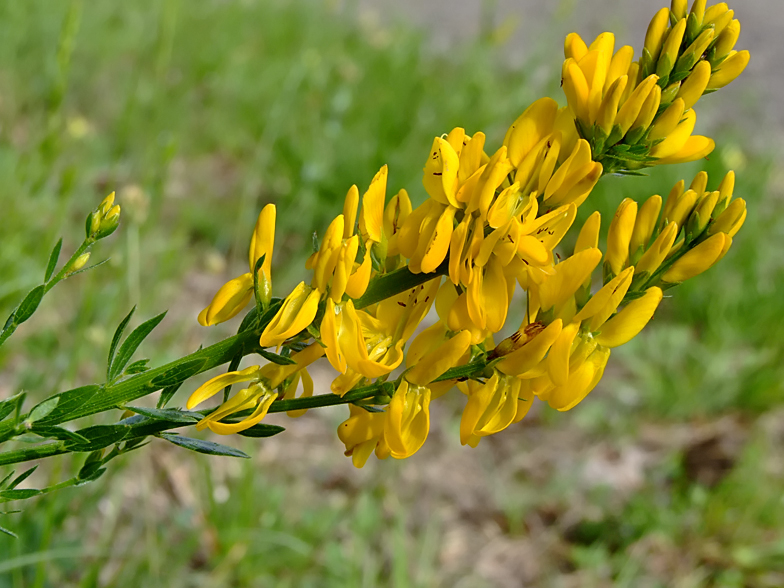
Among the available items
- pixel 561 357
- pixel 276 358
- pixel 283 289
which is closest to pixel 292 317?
pixel 276 358

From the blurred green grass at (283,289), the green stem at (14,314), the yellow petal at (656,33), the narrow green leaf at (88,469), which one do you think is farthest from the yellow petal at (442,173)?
the blurred green grass at (283,289)

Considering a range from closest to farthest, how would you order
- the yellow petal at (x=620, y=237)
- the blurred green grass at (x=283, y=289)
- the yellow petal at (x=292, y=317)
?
the yellow petal at (x=292, y=317), the yellow petal at (x=620, y=237), the blurred green grass at (x=283, y=289)

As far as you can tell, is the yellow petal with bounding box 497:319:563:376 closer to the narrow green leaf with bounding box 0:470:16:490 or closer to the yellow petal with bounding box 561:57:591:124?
the yellow petal with bounding box 561:57:591:124

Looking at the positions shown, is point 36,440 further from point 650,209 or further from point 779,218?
point 779,218

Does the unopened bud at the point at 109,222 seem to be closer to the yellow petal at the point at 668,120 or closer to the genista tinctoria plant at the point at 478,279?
the genista tinctoria plant at the point at 478,279

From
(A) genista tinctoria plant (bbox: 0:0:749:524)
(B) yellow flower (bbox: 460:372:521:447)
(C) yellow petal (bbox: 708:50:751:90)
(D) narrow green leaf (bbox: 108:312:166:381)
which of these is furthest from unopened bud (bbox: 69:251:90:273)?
(C) yellow petal (bbox: 708:50:751:90)
